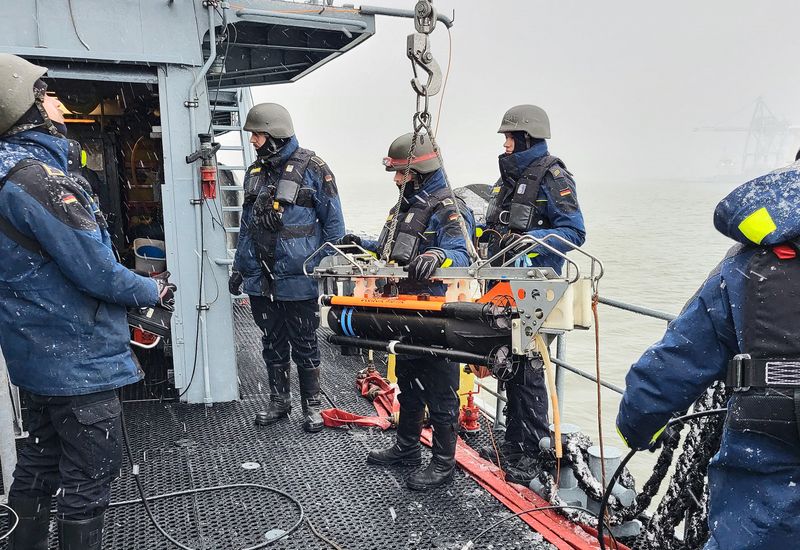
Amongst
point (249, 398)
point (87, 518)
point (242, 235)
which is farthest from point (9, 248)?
point (249, 398)

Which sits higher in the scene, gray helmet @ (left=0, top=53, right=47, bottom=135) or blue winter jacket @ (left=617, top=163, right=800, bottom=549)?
gray helmet @ (left=0, top=53, right=47, bottom=135)

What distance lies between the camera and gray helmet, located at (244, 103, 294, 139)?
4258 millimetres

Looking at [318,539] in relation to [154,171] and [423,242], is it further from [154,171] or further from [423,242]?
[154,171]

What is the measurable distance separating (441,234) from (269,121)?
59.7 inches

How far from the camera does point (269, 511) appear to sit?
133 inches

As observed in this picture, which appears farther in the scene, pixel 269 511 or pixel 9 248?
pixel 269 511

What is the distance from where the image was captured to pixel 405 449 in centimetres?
387

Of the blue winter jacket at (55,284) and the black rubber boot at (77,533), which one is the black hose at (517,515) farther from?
the blue winter jacket at (55,284)

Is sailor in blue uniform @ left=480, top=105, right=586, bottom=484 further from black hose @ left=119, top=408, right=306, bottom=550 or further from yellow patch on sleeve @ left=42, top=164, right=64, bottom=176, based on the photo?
yellow patch on sleeve @ left=42, top=164, right=64, bottom=176

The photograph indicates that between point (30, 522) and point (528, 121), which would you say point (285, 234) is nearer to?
point (528, 121)

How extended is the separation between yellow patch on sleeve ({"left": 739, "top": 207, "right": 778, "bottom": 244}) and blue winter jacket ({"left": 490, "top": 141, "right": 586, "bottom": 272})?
2.03 meters

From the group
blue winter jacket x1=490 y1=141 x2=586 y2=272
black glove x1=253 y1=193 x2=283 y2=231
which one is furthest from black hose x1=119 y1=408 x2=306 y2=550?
blue winter jacket x1=490 y1=141 x2=586 y2=272

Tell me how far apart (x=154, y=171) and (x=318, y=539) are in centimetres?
535

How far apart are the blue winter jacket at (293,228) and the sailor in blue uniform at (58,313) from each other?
5.75ft
